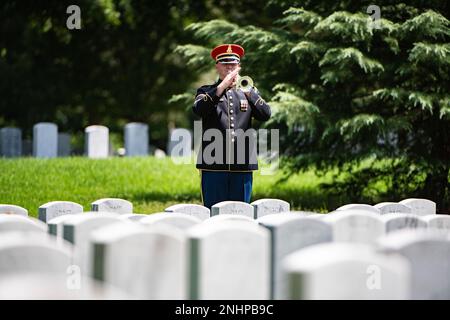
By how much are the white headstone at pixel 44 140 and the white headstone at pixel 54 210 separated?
956 centimetres

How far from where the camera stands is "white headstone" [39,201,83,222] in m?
4.61

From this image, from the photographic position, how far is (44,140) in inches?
551

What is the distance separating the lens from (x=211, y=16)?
1480 cm

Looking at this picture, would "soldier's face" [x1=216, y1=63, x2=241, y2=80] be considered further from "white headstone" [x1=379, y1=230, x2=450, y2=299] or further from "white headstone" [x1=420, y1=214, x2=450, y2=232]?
"white headstone" [x1=379, y1=230, x2=450, y2=299]

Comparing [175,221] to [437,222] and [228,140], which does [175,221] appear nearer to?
[437,222]

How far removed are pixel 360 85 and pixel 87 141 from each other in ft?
22.5

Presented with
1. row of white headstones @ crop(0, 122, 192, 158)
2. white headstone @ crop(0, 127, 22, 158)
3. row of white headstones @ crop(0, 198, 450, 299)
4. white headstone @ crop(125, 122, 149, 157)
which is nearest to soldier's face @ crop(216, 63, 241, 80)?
row of white headstones @ crop(0, 198, 450, 299)

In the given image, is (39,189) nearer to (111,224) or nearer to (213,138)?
(213,138)

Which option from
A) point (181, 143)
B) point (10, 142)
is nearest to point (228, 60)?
point (181, 143)

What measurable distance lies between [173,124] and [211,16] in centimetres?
1022

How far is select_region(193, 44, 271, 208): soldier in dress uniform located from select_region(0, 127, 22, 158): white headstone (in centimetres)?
1008

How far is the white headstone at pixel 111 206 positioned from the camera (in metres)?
4.90

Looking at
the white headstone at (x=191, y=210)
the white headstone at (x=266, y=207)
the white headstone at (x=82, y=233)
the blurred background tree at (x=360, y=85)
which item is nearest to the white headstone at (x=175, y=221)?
the white headstone at (x=82, y=233)

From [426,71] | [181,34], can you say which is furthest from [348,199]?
[181,34]
